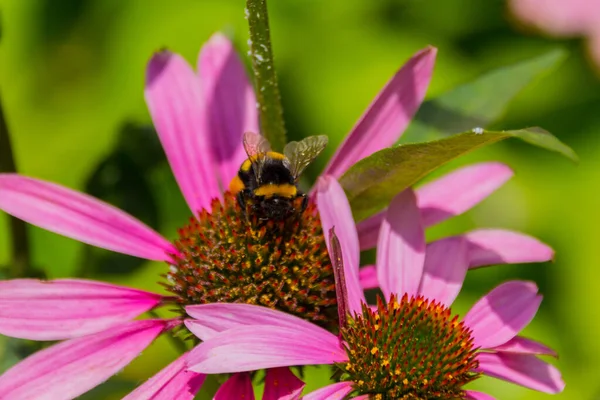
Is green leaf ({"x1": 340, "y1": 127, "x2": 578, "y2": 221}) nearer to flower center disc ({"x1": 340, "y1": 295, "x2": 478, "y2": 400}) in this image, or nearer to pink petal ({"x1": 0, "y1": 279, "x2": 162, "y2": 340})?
flower center disc ({"x1": 340, "y1": 295, "x2": 478, "y2": 400})

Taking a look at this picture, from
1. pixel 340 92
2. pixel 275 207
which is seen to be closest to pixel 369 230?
pixel 275 207

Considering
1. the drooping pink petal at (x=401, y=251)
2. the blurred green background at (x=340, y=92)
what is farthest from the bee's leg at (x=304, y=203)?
the blurred green background at (x=340, y=92)

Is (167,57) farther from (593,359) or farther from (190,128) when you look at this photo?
(593,359)

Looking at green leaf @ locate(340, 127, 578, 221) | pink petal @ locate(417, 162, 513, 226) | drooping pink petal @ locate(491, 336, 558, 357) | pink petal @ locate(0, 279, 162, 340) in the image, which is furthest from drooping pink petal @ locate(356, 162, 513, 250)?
pink petal @ locate(0, 279, 162, 340)

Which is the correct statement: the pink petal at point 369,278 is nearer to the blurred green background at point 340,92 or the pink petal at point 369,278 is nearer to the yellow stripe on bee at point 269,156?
the yellow stripe on bee at point 269,156

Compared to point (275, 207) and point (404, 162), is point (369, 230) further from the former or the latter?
point (404, 162)

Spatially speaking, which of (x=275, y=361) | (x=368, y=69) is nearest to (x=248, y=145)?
(x=275, y=361)
